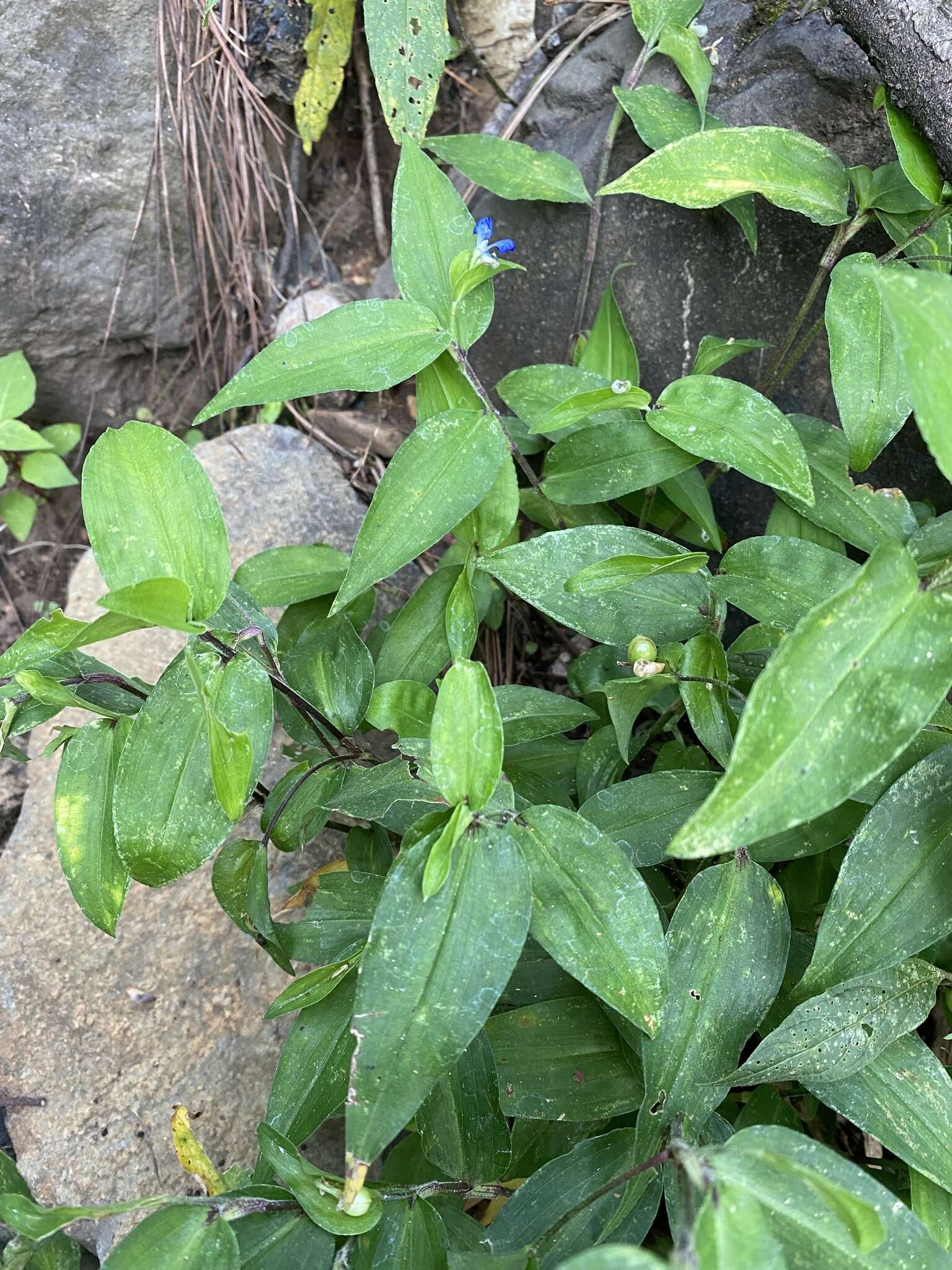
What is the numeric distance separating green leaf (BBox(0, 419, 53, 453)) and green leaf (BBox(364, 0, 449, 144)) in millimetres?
1314

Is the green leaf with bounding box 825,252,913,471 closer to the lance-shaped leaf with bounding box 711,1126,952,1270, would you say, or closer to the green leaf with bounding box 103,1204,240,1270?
the lance-shaped leaf with bounding box 711,1126,952,1270

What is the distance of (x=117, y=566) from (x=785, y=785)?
2.78ft

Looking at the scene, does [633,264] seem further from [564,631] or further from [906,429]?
[564,631]

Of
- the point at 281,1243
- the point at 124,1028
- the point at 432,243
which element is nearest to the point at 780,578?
the point at 432,243

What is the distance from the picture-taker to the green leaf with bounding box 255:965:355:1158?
4.15ft

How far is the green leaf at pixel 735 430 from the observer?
4.72 feet

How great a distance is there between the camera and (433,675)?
63.7 inches

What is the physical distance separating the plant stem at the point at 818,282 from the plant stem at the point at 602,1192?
1.30m

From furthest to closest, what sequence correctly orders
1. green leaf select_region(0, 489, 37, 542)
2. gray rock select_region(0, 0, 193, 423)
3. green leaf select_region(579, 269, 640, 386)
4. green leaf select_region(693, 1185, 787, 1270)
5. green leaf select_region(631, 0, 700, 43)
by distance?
green leaf select_region(0, 489, 37, 542) < gray rock select_region(0, 0, 193, 423) < green leaf select_region(579, 269, 640, 386) < green leaf select_region(631, 0, 700, 43) < green leaf select_region(693, 1185, 787, 1270)

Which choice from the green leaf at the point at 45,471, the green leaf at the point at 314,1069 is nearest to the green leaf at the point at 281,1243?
the green leaf at the point at 314,1069

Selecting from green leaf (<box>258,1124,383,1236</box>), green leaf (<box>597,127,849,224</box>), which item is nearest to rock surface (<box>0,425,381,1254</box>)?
green leaf (<box>258,1124,383,1236</box>)

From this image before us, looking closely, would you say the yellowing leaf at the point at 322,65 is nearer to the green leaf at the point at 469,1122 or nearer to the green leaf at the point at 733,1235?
the green leaf at the point at 469,1122

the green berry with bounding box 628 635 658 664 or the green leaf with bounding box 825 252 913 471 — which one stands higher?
the green leaf with bounding box 825 252 913 471

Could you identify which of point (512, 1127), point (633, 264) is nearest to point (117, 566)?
point (512, 1127)
